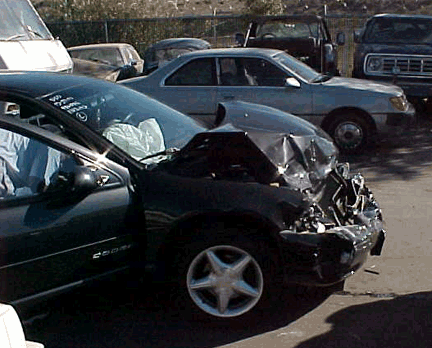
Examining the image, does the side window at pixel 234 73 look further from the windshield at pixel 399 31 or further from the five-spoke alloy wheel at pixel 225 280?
the five-spoke alloy wheel at pixel 225 280

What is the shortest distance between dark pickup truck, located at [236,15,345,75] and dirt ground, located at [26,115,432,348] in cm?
993

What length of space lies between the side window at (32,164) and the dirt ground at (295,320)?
75cm

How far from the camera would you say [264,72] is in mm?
12445

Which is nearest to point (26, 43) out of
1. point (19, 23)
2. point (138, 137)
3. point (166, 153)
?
point (19, 23)

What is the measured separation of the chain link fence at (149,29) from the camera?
904 inches

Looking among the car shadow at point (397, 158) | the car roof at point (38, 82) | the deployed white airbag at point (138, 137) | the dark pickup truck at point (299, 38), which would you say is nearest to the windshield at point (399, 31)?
the dark pickup truck at point (299, 38)

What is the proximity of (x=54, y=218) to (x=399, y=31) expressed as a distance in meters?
12.1

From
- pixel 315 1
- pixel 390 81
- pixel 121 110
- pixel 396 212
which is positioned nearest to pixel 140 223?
pixel 121 110

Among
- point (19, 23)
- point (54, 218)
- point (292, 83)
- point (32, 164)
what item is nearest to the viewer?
point (54, 218)

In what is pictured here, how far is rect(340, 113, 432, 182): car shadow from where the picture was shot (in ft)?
37.2

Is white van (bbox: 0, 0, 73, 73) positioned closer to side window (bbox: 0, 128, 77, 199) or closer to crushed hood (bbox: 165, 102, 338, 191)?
side window (bbox: 0, 128, 77, 199)

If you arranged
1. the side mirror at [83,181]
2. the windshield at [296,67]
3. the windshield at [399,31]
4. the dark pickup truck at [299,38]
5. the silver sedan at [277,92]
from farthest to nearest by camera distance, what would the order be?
the dark pickup truck at [299,38], the windshield at [399,31], the windshield at [296,67], the silver sedan at [277,92], the side mirror at [83,181]

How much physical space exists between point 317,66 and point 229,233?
11.8 metres

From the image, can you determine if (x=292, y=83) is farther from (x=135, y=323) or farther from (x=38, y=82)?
(x=135, y=323)
